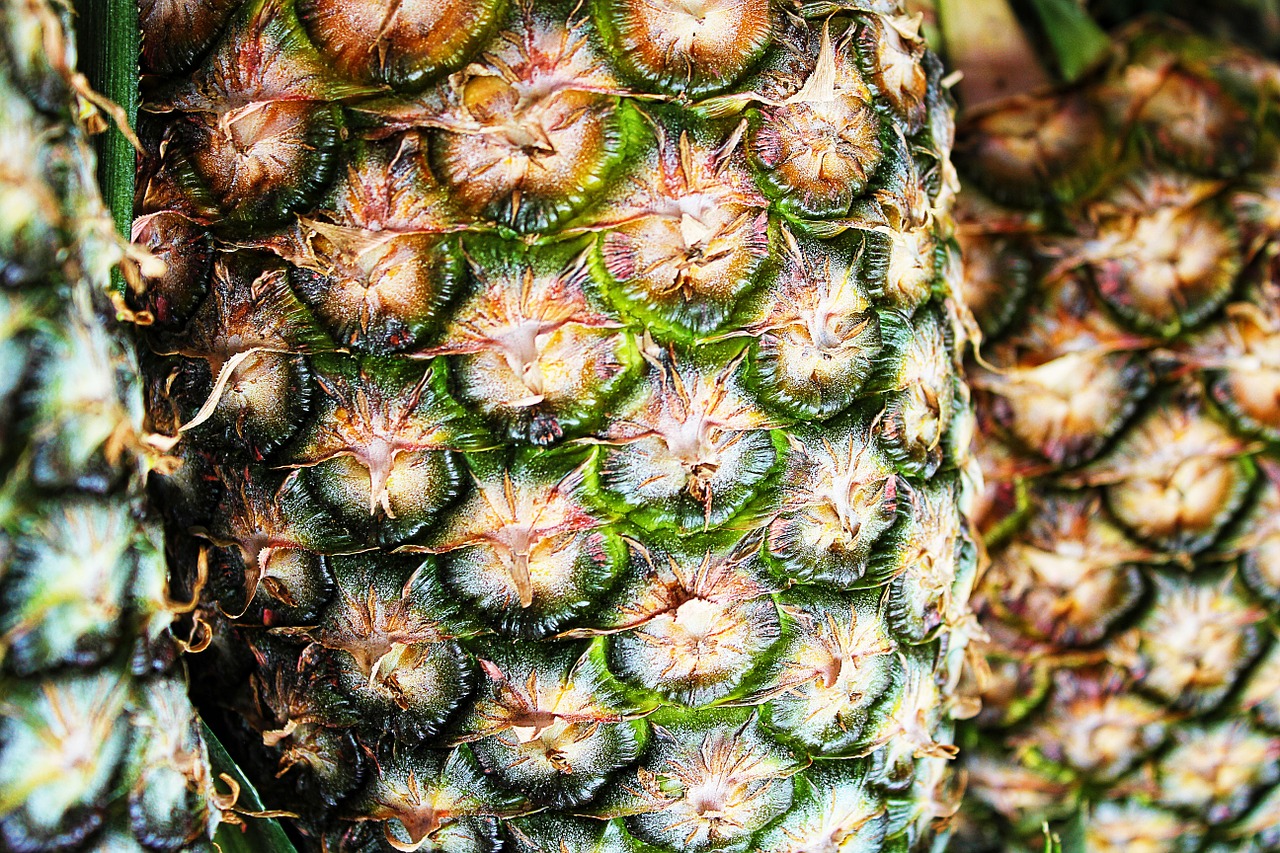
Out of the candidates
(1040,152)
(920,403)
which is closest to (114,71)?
(920,403)

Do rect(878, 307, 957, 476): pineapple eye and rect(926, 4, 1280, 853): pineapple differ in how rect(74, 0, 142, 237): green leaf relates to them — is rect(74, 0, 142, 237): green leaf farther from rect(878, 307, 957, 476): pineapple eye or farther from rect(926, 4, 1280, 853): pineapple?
rect(926, 4, 1280, 853): pineapple

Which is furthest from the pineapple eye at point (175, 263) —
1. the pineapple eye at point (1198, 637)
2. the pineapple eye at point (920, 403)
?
the pineapple eye at point (1198, 637)

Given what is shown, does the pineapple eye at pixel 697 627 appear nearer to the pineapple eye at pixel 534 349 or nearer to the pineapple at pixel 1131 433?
the pineapple eye at pixel 534 349

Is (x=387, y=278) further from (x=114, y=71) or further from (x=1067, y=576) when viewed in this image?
(x=1067, y=576)

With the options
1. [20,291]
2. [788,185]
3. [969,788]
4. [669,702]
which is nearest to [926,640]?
[669,702]

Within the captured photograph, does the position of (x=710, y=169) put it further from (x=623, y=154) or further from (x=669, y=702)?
(x=669, y=702)

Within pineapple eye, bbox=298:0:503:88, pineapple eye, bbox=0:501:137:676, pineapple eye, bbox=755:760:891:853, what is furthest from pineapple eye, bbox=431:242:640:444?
pineapple eye, bbox=755:760:891:853

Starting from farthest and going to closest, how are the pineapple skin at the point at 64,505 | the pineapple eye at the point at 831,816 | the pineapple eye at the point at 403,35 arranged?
the pineapple eye at the point at 831,816 < the pineapple eye at the point at 403,35 < the pineapple skin at the point at 64,505
